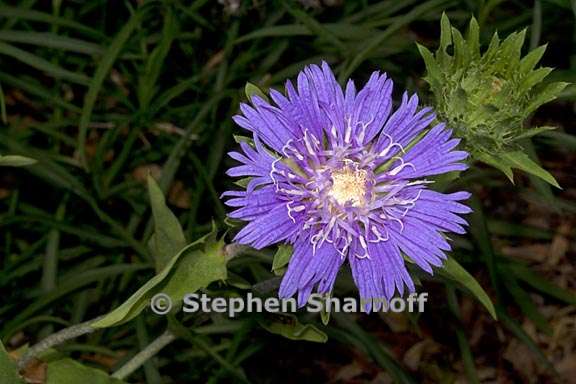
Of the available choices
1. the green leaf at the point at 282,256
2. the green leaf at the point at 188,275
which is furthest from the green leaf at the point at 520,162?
the green leaf at the point at 188,275

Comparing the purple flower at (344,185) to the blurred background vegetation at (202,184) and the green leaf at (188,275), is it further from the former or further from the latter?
the blurred background vegetation at (202,184)

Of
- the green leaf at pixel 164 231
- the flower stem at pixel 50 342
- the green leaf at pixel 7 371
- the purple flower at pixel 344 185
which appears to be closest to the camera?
the purple flower at pixel 344 185

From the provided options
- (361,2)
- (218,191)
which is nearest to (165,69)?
(218,191)

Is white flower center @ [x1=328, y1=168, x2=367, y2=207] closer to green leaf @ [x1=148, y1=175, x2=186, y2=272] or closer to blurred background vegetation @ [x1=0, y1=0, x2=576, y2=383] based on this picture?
green leaf @ [x1=148, y1=175, x2=186, y2=272]

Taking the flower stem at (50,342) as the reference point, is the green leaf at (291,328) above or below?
above

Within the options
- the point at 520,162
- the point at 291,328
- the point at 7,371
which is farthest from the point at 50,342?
the point at 520,162

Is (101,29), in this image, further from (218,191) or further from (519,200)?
(519,200)

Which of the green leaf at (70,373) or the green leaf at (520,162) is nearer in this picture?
the green leaf at (520,162)
